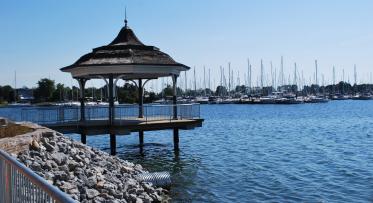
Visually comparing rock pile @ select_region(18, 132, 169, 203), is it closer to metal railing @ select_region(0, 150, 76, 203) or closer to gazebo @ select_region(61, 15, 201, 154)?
metal railing @ select_region(0, 150, 76, 203)

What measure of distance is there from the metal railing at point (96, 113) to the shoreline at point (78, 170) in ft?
33.0

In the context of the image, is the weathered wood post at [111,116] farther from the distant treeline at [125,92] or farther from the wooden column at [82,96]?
the distant treeline at [125,92]

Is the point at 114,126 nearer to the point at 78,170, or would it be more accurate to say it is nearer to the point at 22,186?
the point at 78,170

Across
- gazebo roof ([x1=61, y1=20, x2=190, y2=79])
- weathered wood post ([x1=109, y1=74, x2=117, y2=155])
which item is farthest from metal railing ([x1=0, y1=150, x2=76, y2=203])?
gazebo roof ([x1=61, y1=20, x2=190, y2=79])

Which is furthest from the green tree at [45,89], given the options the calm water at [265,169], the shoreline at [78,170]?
the shoreline at [78,170]

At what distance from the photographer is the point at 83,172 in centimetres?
1447

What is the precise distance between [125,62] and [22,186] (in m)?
21.6

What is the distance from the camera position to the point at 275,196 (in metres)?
17.3

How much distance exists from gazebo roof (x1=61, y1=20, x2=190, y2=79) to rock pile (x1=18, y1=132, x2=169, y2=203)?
369 inches

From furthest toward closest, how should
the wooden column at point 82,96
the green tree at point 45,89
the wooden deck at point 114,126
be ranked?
1. the green tree at point 45,89
2. the wooden column at point 82,96
3. the wooden deck at point 114,126

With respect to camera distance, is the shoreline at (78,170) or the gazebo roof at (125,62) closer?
the shoreline at (78,170)

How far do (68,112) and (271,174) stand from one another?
12968mm

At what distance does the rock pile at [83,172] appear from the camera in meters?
12.8

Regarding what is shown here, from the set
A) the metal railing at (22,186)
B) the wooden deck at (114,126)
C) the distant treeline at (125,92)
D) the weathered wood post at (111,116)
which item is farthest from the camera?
the distant treeline at (125,92)
